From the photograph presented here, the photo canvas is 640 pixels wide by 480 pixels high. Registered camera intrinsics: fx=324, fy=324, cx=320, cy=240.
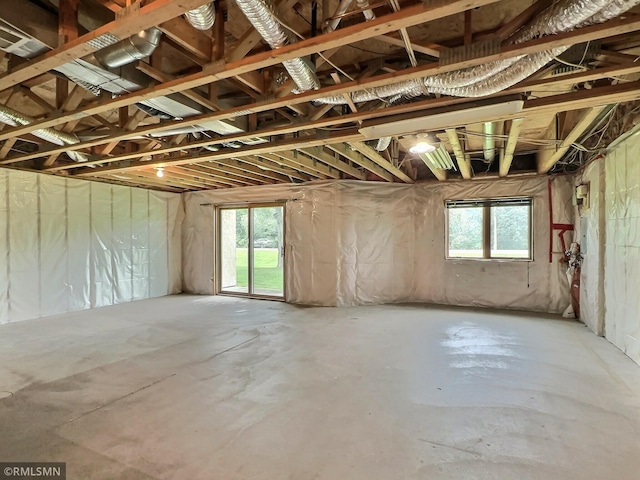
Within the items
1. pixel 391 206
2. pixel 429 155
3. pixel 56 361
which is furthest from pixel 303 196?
pixel 56 361

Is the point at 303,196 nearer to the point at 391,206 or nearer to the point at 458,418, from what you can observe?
the point at 391,206

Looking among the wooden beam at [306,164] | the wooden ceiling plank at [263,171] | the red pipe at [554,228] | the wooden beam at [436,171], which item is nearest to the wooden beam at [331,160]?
the wooden beam at [306,164]

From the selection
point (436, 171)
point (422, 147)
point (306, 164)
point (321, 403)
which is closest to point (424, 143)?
point (422, 147)

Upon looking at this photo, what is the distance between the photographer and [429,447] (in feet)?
5.90

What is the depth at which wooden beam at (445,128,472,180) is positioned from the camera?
116 inches

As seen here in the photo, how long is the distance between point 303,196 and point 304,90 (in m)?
3.71


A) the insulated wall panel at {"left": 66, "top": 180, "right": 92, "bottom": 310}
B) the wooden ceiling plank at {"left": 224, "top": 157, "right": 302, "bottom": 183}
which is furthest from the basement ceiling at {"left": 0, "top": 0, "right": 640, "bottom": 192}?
the insulated wall panel at {"left": 66, "top": 180, "right": 92, "bottom": 310}

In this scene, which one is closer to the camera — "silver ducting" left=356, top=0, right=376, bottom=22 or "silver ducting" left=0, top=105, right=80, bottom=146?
"silver ducting" left=356, top=0, right=376, bottom=22

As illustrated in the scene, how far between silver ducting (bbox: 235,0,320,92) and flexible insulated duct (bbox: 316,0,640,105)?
37 centimetres

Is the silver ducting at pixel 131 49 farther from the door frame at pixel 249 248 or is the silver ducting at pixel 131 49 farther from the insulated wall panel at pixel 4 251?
the door frame at pixel 249 248

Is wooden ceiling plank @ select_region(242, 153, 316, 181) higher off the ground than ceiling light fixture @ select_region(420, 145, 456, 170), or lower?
higher

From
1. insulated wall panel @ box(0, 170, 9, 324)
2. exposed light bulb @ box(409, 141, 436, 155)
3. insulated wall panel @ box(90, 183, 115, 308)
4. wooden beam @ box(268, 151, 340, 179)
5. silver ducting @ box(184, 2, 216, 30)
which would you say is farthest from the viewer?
insulated wall panel @ box(90, 183, 115, 308)

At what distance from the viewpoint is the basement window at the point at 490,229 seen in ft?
17.0

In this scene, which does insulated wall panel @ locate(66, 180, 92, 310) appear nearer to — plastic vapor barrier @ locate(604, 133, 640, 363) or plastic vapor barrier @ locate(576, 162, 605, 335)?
plastic vapor barrier @ locate(604, 133, 640, 363)
